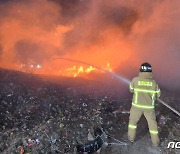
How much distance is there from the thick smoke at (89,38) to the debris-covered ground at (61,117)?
4.11 m

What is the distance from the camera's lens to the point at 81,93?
1022 cm

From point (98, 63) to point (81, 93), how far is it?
217 inches

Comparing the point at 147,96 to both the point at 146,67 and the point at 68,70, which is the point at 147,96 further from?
the point at 68,70

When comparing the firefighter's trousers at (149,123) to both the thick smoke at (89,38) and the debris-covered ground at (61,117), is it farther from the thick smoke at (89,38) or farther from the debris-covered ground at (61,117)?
the thick smoke at (89,38)

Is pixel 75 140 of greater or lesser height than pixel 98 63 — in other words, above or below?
below

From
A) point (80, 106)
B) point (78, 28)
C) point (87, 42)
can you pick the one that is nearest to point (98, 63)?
point (87, 42)

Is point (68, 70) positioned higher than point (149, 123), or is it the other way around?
point (68, 70)

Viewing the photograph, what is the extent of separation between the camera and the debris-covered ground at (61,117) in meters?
7.17

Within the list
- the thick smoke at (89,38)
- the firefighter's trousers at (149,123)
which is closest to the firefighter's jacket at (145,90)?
the firefighter's trousers at (149,123)

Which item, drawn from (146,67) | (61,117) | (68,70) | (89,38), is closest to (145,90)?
(146,67)

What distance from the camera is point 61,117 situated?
8.29m

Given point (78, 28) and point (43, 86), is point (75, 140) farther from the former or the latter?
point (78, 28)

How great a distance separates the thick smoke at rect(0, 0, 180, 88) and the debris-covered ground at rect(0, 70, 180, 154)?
162 inches

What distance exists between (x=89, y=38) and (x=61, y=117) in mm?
10126
